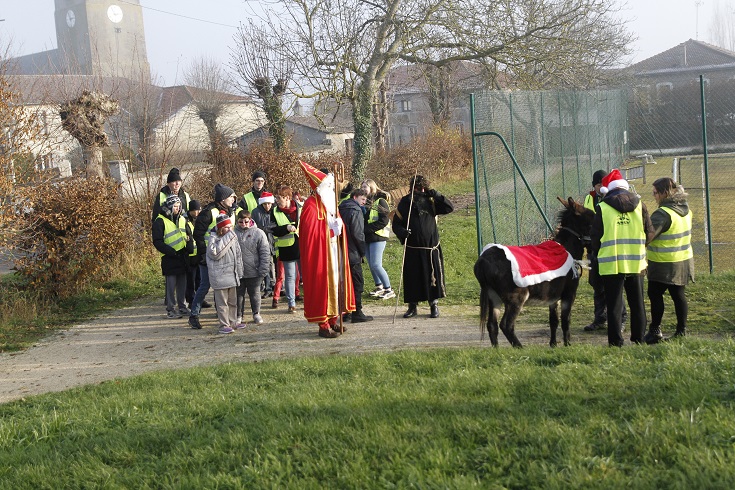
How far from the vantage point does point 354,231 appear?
10.4 metres

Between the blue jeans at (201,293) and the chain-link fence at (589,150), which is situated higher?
the chain-link fence at (589,150)

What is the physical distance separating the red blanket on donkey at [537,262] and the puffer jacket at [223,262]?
3.95m

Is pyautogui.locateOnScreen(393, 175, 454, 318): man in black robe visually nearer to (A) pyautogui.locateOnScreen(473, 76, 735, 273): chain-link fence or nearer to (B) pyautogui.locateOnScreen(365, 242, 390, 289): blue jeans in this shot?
(A) pyautogui.locateOnScreen(473, 76, 735, 273): chain-link fence

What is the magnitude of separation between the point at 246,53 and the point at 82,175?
900 cm

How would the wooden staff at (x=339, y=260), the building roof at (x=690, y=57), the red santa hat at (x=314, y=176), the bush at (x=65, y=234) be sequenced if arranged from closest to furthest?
the wooden staff at (x=339, y=260), the red santa hat at (x=314, y=176), the bush at (x=65, y=234), the building roof at (x=690, y=57)

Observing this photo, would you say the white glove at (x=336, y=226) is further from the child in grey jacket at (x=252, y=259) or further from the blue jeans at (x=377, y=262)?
the blue jeans at (x=377, y=262)

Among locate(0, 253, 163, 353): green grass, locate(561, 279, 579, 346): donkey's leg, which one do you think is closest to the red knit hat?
locate(0, 253, 163, 353): green grass

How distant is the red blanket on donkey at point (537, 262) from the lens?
298 inches

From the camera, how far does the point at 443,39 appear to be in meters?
21.3

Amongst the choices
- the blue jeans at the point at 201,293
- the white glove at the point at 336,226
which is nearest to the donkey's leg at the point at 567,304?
the white glove at the point at 336,226

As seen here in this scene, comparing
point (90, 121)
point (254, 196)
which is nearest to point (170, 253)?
point (254, 196)

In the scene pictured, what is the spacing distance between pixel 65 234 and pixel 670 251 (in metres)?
9.39

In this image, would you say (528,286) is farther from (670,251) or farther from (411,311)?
(411,311)

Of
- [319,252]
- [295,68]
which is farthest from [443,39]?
[319,252]
